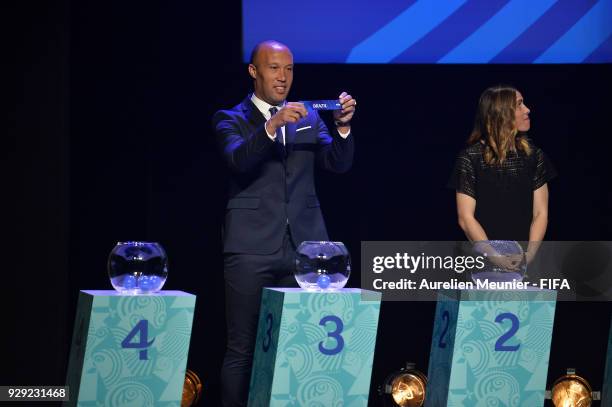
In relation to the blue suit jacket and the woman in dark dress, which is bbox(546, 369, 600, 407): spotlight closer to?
the woman in dark dress

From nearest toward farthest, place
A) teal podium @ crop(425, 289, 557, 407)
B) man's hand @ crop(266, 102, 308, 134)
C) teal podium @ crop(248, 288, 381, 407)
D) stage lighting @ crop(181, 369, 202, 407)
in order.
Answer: teal podium @ crop(248, 288, 381, 407) < teal podium @ crop(425, 289, 557, 407) < man's hand @ crop(266, 102, 308, 134) < stage lighting @ crop(181, 369, 202, 407)

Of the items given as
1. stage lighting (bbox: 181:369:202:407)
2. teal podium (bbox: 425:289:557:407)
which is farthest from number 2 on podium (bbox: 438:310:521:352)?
stage lighting (bbox: 181:369:202:407)

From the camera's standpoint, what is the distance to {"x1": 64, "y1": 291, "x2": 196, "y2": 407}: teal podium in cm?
317

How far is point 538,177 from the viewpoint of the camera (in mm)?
4031

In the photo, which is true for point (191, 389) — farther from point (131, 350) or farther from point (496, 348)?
point (496, 348)

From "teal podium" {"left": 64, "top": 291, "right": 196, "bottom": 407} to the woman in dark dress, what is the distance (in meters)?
1.32

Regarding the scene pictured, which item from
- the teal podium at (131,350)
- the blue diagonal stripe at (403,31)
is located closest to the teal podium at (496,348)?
the teal podium at (131,350)

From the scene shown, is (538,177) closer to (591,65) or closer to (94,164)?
(591,65)

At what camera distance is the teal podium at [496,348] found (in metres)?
3.34

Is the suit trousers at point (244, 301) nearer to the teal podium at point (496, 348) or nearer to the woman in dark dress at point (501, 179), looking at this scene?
the teal podium at point (496, 348)

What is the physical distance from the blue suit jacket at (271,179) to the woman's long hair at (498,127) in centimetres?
60

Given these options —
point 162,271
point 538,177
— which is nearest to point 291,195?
point 162,271

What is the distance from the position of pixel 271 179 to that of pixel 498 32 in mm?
1642

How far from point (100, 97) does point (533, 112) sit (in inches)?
79.6
